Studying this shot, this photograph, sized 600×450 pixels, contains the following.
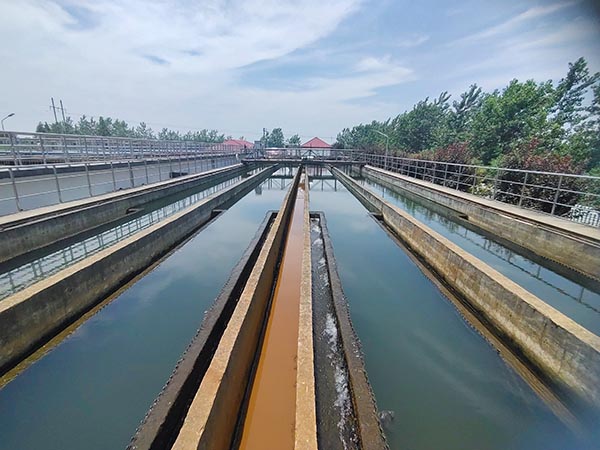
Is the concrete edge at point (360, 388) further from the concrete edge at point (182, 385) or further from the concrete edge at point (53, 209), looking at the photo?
the concrete edge at point (53, 209)

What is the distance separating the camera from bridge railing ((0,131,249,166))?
28.2ft

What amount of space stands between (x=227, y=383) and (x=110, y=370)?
5.25 feet

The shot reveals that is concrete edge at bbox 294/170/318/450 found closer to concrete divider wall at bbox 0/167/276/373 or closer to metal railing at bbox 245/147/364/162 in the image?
concrete divider wall at bbox 0/167/276/373

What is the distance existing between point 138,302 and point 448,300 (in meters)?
4.75

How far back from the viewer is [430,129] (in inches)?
1449

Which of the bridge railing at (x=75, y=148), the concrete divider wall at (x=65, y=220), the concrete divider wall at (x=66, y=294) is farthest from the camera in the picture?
the bridge railing at (x=75, y=148)

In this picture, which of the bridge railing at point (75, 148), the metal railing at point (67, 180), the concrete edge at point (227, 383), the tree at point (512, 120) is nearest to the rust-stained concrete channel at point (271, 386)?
the concrete edge at point (227, 383)

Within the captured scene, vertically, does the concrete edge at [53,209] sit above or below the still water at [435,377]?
above

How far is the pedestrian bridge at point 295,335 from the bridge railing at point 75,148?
1.23m

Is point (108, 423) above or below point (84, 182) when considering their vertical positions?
below

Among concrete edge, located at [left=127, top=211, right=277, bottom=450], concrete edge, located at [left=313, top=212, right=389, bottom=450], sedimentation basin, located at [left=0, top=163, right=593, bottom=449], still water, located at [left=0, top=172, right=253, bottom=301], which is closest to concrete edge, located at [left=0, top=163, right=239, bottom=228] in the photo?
still water, located at [left=0, top=172, right=253, bottom=301]

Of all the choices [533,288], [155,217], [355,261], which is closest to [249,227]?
[155,217]

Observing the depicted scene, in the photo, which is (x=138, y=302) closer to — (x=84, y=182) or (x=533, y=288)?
(x=533, y=288)

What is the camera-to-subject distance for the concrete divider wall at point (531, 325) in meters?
2.58
